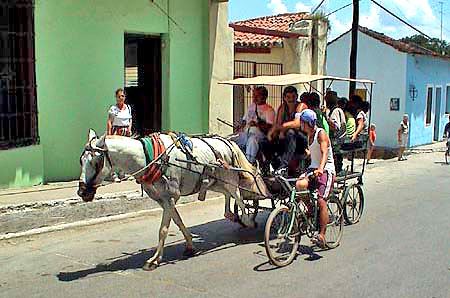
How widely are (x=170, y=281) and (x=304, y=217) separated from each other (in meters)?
1.86

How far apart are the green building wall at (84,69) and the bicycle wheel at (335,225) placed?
514 cm

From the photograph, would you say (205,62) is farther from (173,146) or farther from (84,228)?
(173,146)

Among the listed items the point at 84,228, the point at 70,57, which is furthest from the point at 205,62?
the point at 84,228

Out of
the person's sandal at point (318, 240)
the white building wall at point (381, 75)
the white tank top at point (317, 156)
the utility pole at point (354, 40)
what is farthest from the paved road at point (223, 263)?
the white building wall at point (381, 75)

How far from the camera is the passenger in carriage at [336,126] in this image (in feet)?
29.2

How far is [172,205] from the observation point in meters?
6.88

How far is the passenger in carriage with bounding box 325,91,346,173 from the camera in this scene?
29.2ft

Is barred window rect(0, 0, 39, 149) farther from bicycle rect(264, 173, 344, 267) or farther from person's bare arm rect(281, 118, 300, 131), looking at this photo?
bicycle rect(264, 173, 344, 267)

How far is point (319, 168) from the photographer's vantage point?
7.18 metres

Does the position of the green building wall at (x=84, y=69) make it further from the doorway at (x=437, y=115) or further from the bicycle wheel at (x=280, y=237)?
the doorway at (x=437, y=115)

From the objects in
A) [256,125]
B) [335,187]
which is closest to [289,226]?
[256,125]

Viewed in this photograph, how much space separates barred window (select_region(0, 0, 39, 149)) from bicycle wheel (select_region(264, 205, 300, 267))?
5168 millimetres

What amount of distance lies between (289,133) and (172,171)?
1.93 meters

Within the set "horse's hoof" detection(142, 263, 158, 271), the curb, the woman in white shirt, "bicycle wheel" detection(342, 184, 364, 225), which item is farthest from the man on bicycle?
the woman in white shirt
